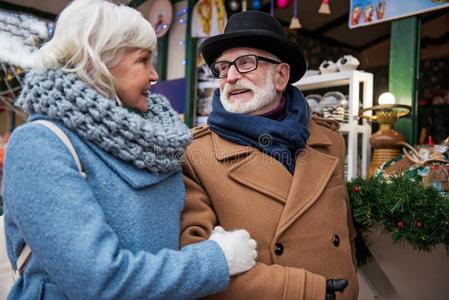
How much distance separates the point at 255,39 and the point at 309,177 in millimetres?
682

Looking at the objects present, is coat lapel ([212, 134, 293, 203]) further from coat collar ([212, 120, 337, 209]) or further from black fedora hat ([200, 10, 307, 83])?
black fedora hat ([200, 10, 307, 83])

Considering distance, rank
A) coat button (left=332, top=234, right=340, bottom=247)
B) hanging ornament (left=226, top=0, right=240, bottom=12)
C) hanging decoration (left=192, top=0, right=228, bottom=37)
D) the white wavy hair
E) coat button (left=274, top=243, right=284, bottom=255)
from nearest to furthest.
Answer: the white wavy hair < coat button (left=274, top=243, right=284, bottom=255) < coat button (left=332, top=234, right=340, bottom=247) < hanging decoration (left=192, top=0, right=228, bottom=37) < hanging ornament (left=226, top=0, right=240, bottom=12)

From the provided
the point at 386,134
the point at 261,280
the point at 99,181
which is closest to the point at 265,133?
the point at 261,280

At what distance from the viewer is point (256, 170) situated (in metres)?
1.87

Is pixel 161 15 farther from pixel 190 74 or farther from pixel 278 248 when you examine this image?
pixel 278 248

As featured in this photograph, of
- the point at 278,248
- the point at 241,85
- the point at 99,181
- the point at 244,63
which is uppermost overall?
the point at 244,63

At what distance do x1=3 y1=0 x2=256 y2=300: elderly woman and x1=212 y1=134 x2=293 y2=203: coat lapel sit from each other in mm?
433

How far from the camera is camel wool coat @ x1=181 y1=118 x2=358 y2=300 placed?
1604mm

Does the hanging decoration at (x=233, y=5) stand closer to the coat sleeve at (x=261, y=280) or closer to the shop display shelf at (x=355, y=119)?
the shop display shelf at (x=355, y=119)

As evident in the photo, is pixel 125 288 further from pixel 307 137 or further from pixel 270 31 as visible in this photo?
pixel 270 31

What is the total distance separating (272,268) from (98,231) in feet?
2.34

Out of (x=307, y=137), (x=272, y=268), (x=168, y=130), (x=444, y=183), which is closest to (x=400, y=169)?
(x=444, y=183)

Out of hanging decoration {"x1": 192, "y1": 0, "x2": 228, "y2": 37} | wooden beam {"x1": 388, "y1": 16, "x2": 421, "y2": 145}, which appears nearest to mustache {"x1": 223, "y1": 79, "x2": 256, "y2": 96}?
wooden beam {"x1": 388, "y1": 16, "x2": 421, "y2": 145}

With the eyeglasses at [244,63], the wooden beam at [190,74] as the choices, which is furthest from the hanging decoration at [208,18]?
the eyeglasses at [244,63]
